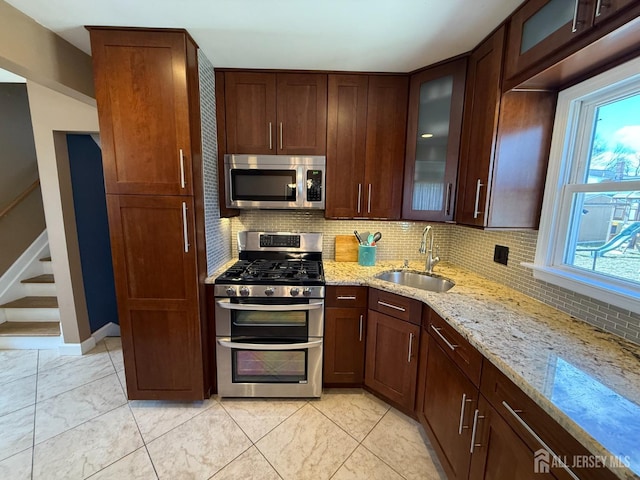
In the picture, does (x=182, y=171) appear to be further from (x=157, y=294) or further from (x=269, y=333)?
(x=269, y=333)

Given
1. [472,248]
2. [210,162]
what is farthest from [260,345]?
[472,248]

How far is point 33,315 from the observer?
273cm

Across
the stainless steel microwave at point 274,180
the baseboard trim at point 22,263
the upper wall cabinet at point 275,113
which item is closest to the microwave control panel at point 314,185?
the stainless steel microwave at point 274,180

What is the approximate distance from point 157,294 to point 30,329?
2181 millimetres

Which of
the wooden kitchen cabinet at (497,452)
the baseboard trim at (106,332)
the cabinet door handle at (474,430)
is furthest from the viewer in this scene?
the baseboard trim at (106,332)

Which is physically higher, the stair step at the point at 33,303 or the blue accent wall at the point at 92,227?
the blue accent wall at the point at 92,227

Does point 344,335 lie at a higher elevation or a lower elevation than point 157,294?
lower

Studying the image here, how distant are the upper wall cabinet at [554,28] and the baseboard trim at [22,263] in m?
4.81

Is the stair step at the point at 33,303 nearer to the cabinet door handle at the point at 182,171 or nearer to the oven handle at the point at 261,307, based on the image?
the oven handle at the point at 261,307

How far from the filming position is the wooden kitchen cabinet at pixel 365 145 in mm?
1965

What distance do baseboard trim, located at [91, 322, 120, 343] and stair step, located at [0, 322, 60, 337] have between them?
32cm

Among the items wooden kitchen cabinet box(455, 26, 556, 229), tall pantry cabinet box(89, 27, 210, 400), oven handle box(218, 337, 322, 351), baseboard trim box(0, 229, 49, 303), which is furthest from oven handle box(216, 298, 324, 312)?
baseboard trim box(0, 229, 49, 303)

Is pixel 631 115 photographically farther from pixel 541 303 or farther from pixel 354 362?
pixel 354 362

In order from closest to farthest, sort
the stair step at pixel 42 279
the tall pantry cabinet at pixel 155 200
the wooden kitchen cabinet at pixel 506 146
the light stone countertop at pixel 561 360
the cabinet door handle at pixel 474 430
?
1. the light stone countertop at pixel 561 360
2. the cabinet door handle at pixel 474 430
3. the wooden kitchen cabinet at pixel 506 146
4. the tall pantry cabinet at pixel 155 200
5. the stair step at pixel 42 279
